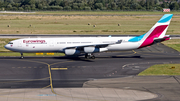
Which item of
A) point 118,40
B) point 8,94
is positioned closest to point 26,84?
point 8,94

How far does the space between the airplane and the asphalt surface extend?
6.77ft

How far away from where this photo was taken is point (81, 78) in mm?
39625

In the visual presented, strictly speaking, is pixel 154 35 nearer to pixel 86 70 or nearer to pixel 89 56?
pixel 89 56

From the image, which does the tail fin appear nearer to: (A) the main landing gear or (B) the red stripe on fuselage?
(B) the red stripe on fuselage

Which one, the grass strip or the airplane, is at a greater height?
the airplane

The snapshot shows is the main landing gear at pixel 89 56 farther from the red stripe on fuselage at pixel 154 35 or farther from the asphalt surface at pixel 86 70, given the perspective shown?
the red stripe on fuselage at pixel 154 35

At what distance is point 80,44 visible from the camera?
176 feet

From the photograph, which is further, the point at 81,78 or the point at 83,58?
the point at 83,58

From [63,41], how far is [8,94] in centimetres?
2388

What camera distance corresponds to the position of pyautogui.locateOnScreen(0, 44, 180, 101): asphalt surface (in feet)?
116

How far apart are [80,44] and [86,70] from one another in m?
9.92

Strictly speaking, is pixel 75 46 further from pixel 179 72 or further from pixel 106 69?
pixel 179 72

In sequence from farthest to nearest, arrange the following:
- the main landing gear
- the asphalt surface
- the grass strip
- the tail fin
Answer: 1. the tail fin
2. the main landing gear
3. the grass strip
4. the asphalt surface

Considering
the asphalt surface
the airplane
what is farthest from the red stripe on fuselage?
the asphalt surface
